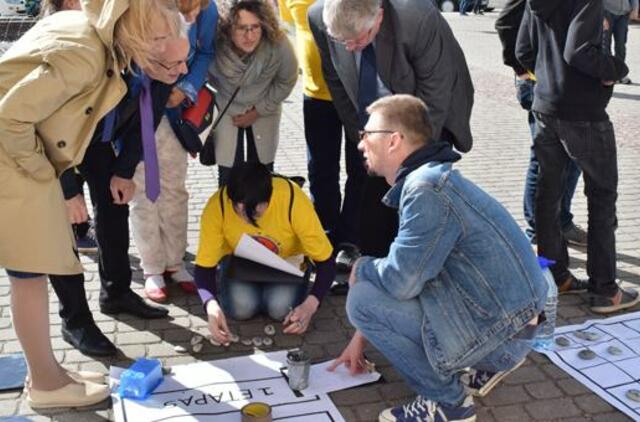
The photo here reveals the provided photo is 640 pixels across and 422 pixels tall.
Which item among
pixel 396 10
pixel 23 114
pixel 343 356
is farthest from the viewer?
pixel 396 10

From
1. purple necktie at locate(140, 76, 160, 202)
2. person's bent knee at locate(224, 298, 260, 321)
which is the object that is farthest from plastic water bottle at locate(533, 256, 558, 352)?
purple necktie at locate(140, 76, 160, 202)

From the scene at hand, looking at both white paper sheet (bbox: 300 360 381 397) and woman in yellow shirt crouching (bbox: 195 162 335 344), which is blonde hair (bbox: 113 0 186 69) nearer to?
woman in yellow shirt crouching (bbox: 195 162 335 344)

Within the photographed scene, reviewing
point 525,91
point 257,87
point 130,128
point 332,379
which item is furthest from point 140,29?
point 525,91

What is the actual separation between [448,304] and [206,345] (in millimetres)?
1274

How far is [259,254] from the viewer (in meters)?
3.40

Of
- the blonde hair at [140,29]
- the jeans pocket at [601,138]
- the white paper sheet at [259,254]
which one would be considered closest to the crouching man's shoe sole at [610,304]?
the jeans pocket at [601,138]

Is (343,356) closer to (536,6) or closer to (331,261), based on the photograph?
(331,261)

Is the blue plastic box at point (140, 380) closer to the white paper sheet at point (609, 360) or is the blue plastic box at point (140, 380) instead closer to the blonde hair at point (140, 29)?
the blonde hair at point (140, 29)

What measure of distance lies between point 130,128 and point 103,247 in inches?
25.0

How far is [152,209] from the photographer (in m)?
3.69

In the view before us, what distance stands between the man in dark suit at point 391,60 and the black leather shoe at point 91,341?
1580 mm

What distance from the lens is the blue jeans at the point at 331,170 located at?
4.10 metres

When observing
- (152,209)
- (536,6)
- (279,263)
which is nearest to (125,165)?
(152,209)

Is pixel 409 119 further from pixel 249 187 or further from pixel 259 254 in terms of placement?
pixel 259 254
